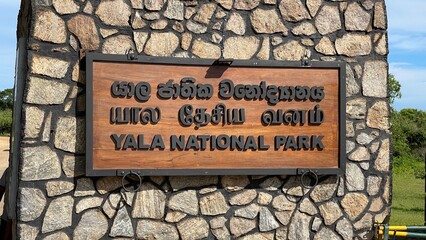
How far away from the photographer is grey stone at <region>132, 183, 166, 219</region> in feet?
20.0

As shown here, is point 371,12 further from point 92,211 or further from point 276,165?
point 92,211

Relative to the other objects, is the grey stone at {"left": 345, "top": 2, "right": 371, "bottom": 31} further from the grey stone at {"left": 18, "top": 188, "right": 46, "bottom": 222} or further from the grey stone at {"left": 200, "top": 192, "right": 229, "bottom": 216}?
the grey stone at {"left": 18, "top": 188, "right": 46, "bottom": 222}

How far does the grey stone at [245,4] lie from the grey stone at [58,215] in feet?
7.43

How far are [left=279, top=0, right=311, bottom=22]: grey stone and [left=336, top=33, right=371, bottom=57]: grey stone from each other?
409 millimetres

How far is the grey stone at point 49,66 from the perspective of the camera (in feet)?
19.0

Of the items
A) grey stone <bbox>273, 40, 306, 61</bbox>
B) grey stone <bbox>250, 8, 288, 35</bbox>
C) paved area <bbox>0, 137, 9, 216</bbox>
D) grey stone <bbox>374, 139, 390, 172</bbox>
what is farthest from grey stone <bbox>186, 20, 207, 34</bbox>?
paved area <bbox>0, 137, 9, 216</bbox>

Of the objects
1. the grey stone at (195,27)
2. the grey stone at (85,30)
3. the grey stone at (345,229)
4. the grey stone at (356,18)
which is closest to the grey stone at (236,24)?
the grey stone at (195,27)

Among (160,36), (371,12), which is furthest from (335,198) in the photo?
(160,36)

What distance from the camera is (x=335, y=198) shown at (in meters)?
6.61

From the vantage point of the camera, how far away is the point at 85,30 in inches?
234

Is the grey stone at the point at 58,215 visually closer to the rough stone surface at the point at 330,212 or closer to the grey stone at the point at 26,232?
the grey stone at the point at 26,232

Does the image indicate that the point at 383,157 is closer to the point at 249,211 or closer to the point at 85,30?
the point at 249,211

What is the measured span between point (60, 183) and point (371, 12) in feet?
10.9

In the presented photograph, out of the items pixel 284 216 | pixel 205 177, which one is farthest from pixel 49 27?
pixel 284 216
